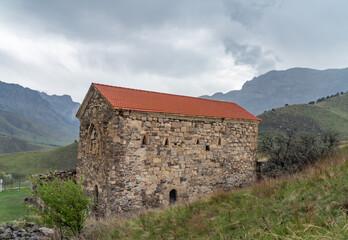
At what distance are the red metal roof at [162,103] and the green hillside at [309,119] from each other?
31.9 metres

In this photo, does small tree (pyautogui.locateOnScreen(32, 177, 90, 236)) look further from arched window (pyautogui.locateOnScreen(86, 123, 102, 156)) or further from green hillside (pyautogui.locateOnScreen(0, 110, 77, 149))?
green hillside (pyautogui.locateOnScreen(0, 110, 77, 149))

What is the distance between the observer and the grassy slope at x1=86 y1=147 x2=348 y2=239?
441 cm

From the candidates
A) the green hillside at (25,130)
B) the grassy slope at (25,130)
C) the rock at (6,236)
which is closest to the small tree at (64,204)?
the rock at (6,236)

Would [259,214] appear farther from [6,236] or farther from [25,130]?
[25,130]

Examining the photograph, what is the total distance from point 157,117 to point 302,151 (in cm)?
1023

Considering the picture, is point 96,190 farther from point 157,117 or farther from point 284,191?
point 284,191

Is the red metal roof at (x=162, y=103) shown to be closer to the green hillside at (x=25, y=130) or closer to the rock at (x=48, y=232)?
the rock at (x=48, y=232)

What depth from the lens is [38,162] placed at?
44469mm

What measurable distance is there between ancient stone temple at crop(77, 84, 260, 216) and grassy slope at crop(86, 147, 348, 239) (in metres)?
3.16

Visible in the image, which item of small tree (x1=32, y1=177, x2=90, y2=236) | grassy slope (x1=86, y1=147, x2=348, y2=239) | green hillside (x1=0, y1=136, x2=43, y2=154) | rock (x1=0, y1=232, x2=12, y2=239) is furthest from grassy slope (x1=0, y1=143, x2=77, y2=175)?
green hillside (x1=0, y1=136, x2=43, y2=154)

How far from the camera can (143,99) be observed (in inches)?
468

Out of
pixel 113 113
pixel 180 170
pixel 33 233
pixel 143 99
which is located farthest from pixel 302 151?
pixel 33 233

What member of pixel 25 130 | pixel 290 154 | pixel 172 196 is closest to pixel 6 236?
pixel 172 196

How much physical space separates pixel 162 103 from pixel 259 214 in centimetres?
785
